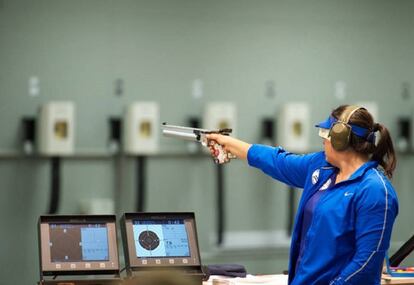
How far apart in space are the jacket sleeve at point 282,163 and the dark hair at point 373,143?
31 centimetres

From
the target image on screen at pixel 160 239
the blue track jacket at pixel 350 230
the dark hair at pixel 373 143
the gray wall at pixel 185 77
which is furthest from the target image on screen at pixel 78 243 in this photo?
the gray wall at pixel 185 77

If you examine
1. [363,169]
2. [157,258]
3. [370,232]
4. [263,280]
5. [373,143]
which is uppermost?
[373,143]

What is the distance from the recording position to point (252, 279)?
3803 millimetres

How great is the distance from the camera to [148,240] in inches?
137

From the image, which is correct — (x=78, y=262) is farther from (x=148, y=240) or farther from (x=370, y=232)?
(x=370, y=232)

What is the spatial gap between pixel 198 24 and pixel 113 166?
4.06ft

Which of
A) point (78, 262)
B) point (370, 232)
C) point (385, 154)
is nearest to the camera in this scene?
point (370, 232)

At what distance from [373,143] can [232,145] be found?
80cm

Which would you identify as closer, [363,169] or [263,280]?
[363,169]

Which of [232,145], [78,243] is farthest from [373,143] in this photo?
[78,243]

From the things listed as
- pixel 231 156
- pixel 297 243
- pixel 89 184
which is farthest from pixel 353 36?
pixel 297 243

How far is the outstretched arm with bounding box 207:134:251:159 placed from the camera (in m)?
3.75

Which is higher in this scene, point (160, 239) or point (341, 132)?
point (341, 132)

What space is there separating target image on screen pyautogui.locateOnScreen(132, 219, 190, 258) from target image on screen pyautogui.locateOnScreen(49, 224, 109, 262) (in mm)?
146
